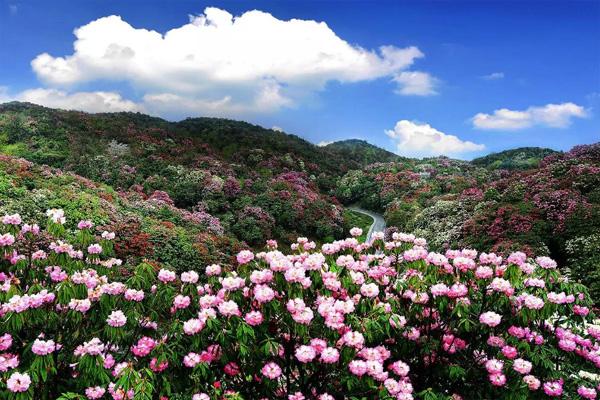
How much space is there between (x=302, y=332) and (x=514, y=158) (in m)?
70.2

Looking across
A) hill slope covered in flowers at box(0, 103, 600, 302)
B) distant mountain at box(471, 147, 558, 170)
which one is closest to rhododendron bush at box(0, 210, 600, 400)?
hill slope covered in flowers at box(0, 103, 600, 302)

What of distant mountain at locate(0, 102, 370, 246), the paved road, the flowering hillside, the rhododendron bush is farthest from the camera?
the paved road

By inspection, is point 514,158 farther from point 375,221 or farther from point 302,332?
point 302,332

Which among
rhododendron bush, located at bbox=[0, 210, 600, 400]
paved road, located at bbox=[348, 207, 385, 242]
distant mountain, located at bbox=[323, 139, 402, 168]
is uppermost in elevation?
distant mountain, located at bbox=[323, 139, 402, 168]

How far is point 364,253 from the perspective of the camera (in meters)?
6.90

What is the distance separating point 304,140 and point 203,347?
66295 millimetres

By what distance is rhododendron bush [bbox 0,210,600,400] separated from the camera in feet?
15.2

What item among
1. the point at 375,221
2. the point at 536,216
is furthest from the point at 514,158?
the point at 536,216

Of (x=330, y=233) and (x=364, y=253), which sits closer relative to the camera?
(x=364, y=253)

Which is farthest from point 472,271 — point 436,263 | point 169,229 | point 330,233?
point 330,233

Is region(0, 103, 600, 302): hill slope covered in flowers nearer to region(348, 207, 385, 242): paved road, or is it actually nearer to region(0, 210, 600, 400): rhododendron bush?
region(348, 207, 385, 242): paved road

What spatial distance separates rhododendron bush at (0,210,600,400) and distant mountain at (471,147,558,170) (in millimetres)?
58567

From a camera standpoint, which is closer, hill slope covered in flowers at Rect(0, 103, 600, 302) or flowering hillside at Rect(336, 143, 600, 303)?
flowering hillside at Rect(336, 143, 600, 303)

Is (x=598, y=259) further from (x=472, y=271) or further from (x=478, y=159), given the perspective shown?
(x=478, y=159)
